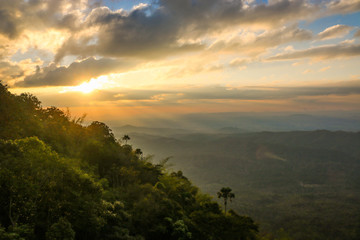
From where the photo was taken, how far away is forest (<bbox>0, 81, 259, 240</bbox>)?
1714cm

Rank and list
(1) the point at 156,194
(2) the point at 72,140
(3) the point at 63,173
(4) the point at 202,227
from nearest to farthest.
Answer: (3) the point at 63,173 < (1) the point at 156,194 < (4) the point at 202,227 < (2) the point at 72,140

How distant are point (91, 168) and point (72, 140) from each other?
13.0 metres

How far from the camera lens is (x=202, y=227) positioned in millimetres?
38281

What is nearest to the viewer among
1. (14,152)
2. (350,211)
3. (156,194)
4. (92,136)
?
(14,152)

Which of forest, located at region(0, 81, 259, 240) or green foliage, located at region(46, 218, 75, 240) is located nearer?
green foliage, located at region(46, 218, 75, 240)

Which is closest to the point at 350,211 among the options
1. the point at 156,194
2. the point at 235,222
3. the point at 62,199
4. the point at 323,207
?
the point at 323,207

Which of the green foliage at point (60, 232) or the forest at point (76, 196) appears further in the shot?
the forest at point (76, 196)

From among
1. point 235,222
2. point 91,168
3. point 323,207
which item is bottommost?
point 323,207

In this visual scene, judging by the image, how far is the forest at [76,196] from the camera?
17141 millimetres

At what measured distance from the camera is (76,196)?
65.5 feet

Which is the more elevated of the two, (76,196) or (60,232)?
(76,196)

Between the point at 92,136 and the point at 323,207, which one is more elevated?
the point at 92,136

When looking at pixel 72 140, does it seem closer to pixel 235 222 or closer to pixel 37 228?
pixel 37 228

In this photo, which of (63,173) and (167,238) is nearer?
(63,173)
